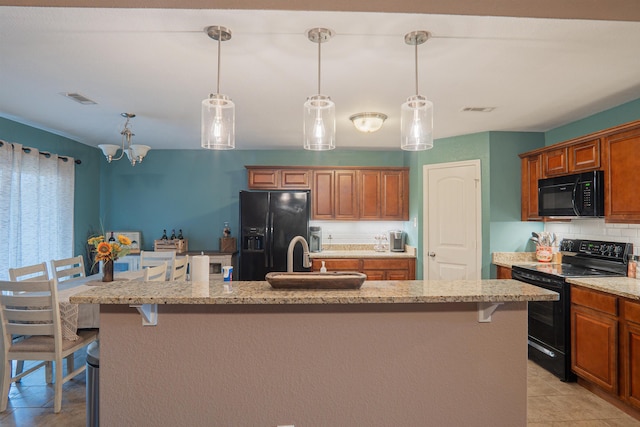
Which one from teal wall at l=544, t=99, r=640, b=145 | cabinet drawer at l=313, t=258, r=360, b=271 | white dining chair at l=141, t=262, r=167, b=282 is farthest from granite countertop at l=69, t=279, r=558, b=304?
cabinet drawer at l=313, t=258, r=360, b=271

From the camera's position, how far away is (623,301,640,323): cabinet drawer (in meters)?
2.53

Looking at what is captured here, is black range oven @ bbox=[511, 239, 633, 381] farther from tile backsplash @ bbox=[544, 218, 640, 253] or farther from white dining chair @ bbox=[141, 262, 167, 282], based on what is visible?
white dining chair @ bbox=[141, 262, 167, 282]

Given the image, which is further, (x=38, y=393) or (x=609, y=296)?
(x=38, y=393)

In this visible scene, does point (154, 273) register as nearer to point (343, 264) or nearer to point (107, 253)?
point (107, 253)

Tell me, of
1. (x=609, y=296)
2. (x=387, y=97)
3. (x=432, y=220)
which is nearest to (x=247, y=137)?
(x=387, y=97)

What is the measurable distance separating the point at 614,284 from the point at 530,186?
157cm

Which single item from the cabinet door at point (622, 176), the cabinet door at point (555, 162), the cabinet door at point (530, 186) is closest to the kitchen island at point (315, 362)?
the cabinet door at point (622, 176)

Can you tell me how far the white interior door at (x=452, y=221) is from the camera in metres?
4.50

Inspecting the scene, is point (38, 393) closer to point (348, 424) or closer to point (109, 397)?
point (109, 397)

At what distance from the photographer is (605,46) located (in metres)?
2.26

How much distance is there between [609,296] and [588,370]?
2.19 feet

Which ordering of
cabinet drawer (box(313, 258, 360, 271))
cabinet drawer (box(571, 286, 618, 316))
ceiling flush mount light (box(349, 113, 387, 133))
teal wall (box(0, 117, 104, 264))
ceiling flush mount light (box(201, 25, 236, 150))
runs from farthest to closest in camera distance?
cabinet drawer (box(313, 258, 360, 271)) → teal wall (box(0, 117, 104, 264)) → ceiling flush mount light (box(349, 113, 387, 133)) → cabinet drawer (box(571, 286, 618, 316)) → ceiling flush mount light (box(201, 25, 236, 150))

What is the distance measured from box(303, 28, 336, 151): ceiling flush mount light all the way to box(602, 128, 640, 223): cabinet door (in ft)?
7.96

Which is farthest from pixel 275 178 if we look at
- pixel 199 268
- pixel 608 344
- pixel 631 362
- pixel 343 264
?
pixel 631 362
